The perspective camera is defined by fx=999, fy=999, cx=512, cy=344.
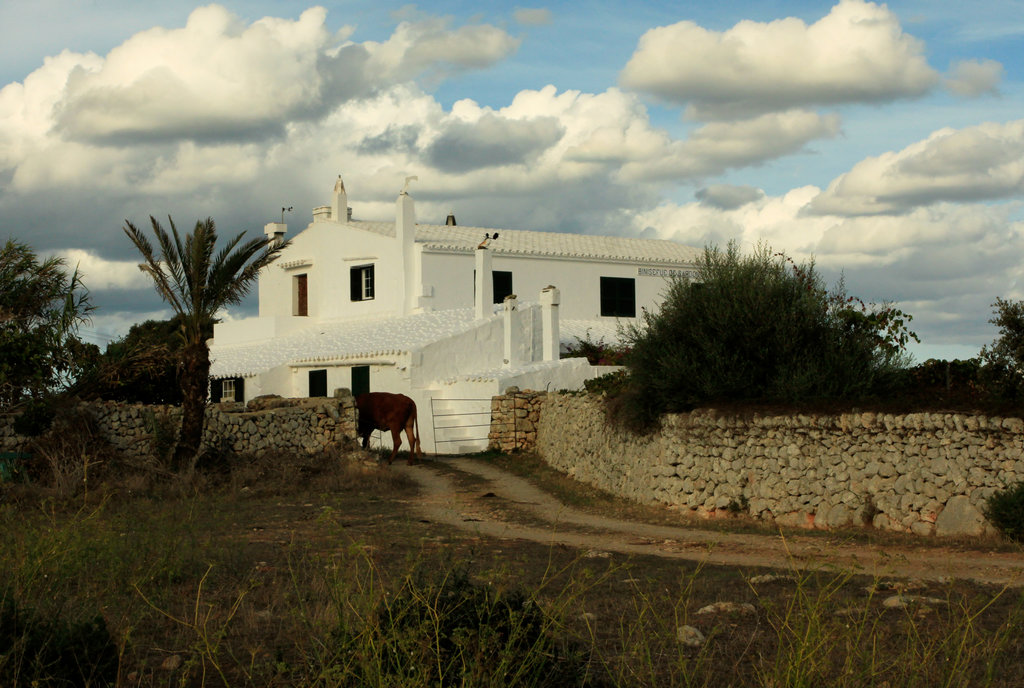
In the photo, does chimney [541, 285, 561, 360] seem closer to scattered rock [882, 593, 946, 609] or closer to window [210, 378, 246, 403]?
window [210, 378, 246, 403]

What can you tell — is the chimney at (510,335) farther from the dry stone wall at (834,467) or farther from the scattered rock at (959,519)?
the scattered rock at (959,519)

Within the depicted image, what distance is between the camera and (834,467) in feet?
46.0

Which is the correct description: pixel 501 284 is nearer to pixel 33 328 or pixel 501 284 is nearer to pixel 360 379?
pixel 360 379

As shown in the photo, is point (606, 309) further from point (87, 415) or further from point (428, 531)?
point (428, 531)

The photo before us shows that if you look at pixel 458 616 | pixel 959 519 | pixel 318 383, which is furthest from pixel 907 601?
pixel 318 383

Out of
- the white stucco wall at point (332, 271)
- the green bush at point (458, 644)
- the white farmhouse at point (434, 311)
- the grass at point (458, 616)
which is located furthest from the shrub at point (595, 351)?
the green bush at point (458, 644)

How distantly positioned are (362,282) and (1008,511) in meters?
28.3

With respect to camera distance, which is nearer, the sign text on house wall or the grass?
the grass

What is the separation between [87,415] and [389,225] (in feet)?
72.7

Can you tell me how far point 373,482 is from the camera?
61.7ft

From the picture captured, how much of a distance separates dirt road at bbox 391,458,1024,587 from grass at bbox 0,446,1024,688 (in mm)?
600

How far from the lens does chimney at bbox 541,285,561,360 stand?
29750 mm

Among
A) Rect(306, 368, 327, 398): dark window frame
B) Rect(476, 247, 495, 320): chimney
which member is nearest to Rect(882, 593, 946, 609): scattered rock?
Rect(476, 247, 495, 320): chimney

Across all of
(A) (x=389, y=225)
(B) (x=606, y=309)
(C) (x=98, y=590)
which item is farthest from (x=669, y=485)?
(A) (x=389, y=225)
